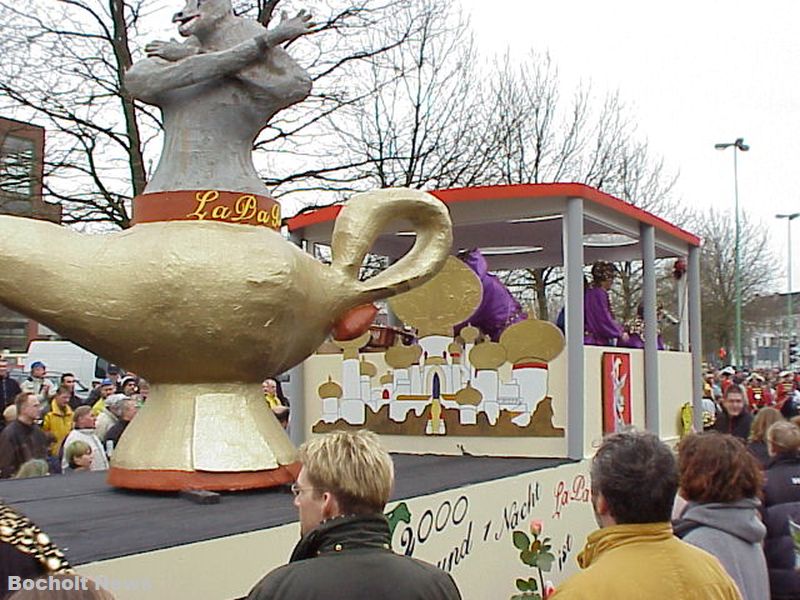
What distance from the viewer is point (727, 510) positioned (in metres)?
2.93

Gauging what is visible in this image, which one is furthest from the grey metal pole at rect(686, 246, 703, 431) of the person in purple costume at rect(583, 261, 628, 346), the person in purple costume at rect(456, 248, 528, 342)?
the person in purple costume at rect(456, 248, 528, 342)

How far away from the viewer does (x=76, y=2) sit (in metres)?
10.7

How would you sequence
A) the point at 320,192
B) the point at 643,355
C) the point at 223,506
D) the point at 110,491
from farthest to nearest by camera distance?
1. the point at 320,192
2. the point at 643,355
3. the point at 110,491
4. the point at 223,506

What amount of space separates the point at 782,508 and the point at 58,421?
5962 mm

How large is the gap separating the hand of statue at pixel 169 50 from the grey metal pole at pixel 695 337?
498cm

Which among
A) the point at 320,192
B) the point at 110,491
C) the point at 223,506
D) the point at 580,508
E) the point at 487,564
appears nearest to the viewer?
the point at 223,506

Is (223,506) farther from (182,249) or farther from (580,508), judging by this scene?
(580,508)

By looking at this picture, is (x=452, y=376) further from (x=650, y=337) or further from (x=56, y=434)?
(x=56, y=434)

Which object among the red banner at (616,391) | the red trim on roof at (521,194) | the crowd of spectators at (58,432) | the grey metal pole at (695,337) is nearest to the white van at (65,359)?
the crowd of spectators at (58,432)

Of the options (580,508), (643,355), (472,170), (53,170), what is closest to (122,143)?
(53,170)

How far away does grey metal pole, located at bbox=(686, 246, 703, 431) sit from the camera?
7410 millimetres

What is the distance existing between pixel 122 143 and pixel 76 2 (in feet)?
5.30

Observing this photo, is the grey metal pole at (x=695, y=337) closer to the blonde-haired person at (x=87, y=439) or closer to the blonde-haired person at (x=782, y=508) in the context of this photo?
the blonde-haired person at (x=782, y=508)

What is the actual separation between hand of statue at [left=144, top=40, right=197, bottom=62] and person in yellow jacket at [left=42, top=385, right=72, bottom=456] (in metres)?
4.72
